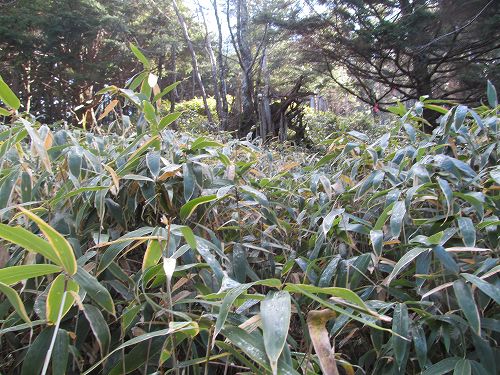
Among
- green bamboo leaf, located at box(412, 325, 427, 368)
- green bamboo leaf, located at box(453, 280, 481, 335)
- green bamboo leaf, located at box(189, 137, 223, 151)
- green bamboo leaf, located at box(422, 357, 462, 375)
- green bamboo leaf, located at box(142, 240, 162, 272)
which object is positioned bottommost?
green bamboo leaf, located at box(422, 357, 462, 375)

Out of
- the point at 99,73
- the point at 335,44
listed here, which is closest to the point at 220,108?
the point at 335,44

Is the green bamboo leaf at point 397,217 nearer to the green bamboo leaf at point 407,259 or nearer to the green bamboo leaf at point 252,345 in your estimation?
the green bamboo leaf at point 407,259

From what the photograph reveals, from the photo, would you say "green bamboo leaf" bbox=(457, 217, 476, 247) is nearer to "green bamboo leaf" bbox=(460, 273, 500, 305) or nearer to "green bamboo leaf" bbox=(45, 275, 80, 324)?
"green bamboo leaf" bbox=(460, 273, 500, 305)

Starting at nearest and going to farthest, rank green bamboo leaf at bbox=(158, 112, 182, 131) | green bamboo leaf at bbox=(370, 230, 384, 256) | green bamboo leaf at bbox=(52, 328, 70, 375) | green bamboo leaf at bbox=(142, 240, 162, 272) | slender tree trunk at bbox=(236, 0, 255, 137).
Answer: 1. green bamboo leaf at bbox=(52, 328, 70, 375)
2. green bamboo leaf at bbox=(142, 240, 162, 272)
3. green bamboo leaf at bbox=(370, 230, 384, 256)
4. green bamboo leaf at bbox=(158, 112, 182, 131)
5. slender tree trunk at bbox=(236, 0, 255, 137)

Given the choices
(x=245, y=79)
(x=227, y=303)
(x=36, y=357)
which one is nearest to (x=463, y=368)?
(x=227, y=303)

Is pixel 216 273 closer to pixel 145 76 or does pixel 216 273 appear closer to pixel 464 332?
pixel 464 332

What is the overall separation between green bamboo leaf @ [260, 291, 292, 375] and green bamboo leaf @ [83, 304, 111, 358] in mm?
244

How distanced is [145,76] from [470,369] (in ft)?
3.24

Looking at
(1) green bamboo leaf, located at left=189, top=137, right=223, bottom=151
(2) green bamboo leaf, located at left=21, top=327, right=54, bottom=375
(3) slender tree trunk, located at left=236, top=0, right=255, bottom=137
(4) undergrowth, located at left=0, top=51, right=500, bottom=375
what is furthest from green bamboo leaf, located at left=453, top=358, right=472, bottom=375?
(3) slender tree trunk, located at left=236, top=0, right=255, bottom=137

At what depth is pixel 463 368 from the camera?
0.59m

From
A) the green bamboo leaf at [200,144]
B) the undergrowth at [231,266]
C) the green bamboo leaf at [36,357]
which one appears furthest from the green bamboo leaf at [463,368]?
the green bamboo leaf at [200,144]

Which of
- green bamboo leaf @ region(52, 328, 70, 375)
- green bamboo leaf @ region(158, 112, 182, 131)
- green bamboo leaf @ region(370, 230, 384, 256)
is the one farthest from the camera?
green bamboo leaf @ region(158, 112, 182, 131)

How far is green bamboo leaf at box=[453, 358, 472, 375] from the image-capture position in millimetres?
587

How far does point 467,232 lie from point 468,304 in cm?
16
